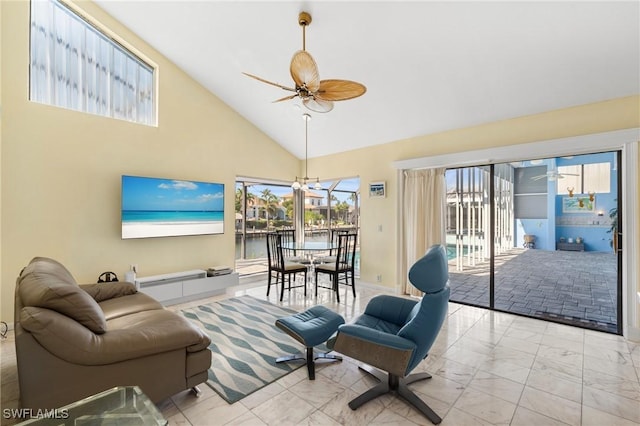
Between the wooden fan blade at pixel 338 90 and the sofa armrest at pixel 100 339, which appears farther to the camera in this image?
the wooden fan blade at pixel 338 90

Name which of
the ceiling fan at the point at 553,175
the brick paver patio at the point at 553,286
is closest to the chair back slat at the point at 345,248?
the brick paver patio at the point at 553,286

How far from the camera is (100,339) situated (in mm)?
1738

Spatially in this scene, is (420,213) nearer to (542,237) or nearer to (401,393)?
(542,237)

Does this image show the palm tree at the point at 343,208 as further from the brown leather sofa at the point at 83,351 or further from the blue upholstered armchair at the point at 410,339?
the brown leather sofa at the point at 83,351

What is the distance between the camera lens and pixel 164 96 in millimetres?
4402

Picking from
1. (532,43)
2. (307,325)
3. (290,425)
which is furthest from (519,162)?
(290,425)

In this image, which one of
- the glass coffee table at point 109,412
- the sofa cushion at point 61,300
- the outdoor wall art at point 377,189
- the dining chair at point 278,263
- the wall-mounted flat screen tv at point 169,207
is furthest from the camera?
the outdoor wall art at point 377,189

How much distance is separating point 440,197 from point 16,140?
5.48 meters

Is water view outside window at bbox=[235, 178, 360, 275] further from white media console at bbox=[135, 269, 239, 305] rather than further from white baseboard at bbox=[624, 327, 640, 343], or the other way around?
white baseboard at bbox=[624, 327, 640, 343]

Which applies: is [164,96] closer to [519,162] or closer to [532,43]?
[532,43]

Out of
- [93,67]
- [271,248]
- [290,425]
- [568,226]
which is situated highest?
[93,67]

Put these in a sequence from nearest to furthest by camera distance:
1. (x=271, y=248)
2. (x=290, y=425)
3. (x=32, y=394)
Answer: (x=32, y=394)
(x=290, y=425)
(x=271, y=248)

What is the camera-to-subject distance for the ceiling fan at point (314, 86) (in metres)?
2.21

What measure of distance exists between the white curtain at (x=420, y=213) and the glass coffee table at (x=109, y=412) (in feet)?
12.7
